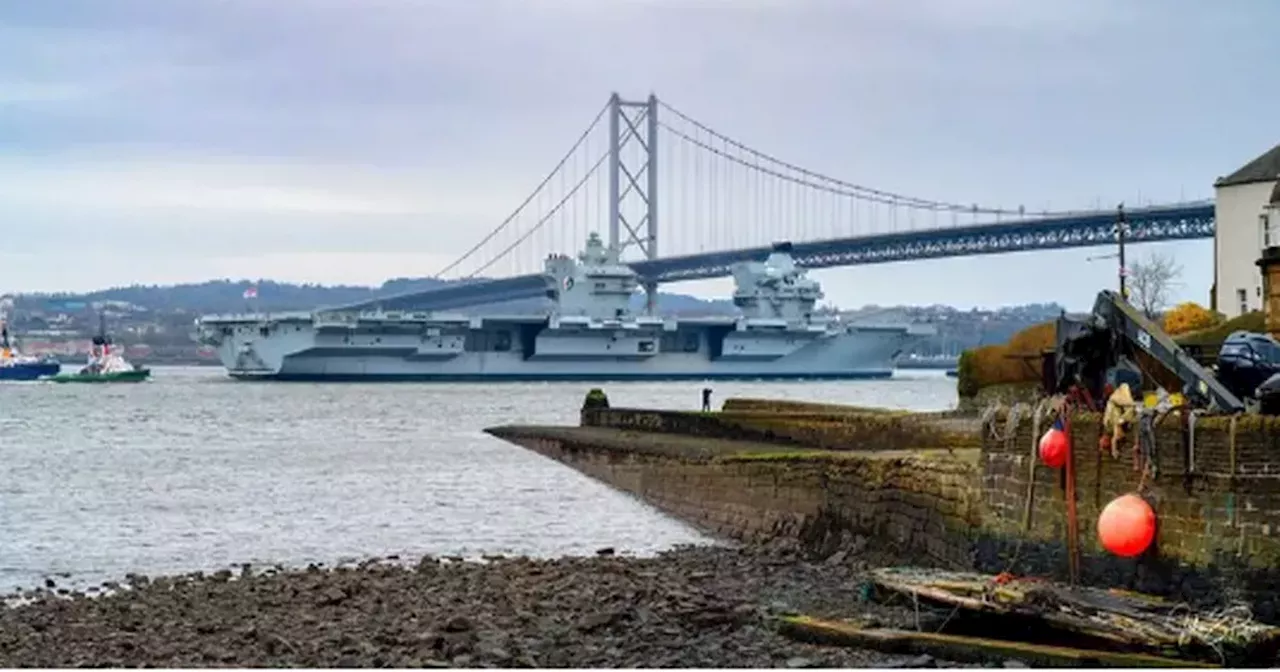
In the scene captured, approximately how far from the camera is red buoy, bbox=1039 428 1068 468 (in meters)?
10.9

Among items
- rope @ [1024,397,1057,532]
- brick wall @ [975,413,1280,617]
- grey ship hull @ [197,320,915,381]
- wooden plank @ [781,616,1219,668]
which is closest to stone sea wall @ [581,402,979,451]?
rope @ [1024,397,1057,532]

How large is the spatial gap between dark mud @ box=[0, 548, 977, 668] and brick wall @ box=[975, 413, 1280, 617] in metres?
1.15

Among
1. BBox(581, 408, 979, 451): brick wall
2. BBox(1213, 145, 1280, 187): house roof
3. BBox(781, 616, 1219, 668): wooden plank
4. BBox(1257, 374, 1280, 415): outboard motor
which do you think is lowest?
BBox(781, 616, 1219, 668): wooden plank

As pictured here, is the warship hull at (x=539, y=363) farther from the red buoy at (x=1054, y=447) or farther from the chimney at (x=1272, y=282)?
the red buoy at (x=1054, y=447)

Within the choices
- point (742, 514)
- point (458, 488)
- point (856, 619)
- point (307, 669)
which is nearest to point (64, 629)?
point (307, 669)

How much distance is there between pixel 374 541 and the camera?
62.3ft

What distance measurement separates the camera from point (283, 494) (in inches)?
1003

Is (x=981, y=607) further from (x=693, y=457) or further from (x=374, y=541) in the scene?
(x=693, y=457)

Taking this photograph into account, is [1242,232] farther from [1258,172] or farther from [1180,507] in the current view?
[1180,507]

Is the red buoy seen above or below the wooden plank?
above

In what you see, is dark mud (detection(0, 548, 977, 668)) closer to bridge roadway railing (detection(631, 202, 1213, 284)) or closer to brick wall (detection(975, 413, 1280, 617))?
brick wall (detection(975, 413, 1280, 617))

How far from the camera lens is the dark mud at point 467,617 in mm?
10328

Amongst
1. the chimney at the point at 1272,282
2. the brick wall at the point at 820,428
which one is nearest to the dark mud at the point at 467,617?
the chimney at the point at 1272,282

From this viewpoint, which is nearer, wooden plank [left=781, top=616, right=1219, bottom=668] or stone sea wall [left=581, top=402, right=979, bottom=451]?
wooden plank [left=781, top=616, right=1219, bottom=668]
